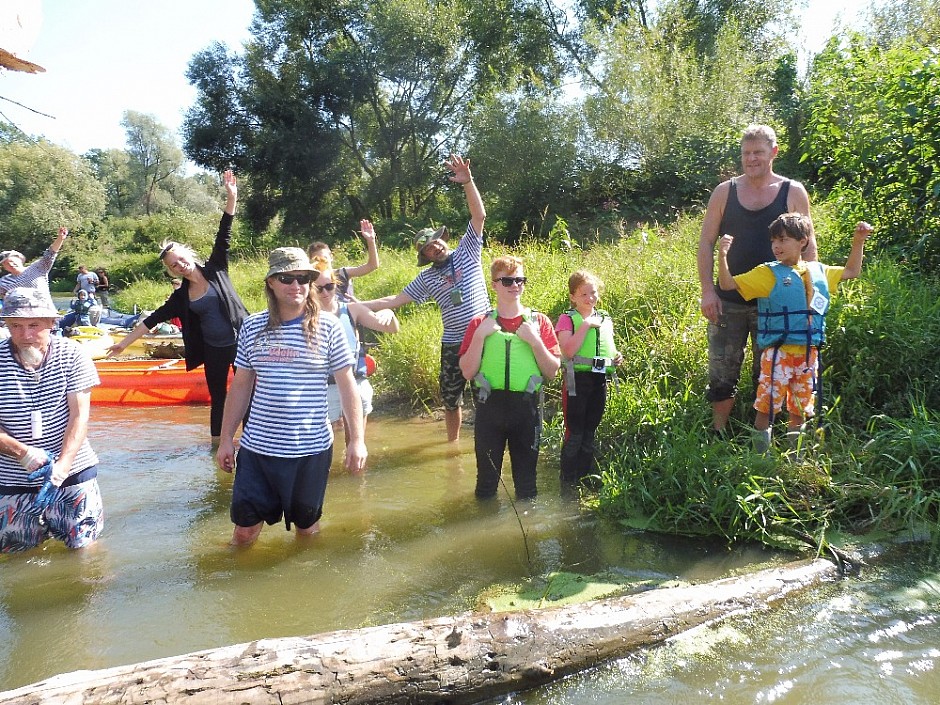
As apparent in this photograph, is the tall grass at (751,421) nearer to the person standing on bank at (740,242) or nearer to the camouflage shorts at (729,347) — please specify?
the camouflage shorts at (729,347)

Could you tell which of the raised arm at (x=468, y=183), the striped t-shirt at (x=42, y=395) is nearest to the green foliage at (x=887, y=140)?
the raised arm at (x=468, y=183)

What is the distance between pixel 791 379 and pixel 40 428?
4530mm

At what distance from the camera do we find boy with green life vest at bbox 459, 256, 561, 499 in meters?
4.70

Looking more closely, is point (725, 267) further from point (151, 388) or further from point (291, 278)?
point (151, 388)

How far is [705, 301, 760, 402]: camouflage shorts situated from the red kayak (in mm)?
6960

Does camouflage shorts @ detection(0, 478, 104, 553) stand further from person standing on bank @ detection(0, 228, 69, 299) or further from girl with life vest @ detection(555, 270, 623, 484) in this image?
person standing on bank @ detection(0, 228, 69, 299)

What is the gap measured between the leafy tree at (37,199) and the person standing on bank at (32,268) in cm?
4033

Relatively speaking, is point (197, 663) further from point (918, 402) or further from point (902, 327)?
point (902, 327)

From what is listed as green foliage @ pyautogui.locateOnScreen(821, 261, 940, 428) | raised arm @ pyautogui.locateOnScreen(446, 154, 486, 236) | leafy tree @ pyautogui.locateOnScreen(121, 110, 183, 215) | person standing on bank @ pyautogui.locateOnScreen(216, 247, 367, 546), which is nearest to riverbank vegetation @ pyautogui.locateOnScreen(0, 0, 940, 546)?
green foliage @ pyautogui.locateOnScreen(821, 261, 940, 428)

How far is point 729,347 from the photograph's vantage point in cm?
518

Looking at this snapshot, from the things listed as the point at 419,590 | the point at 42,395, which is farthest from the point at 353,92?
the point at 419,590

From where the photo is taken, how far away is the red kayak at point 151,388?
9.84 metres

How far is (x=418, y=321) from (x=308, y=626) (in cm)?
649

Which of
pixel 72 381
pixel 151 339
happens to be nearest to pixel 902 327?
pixel 72 381
